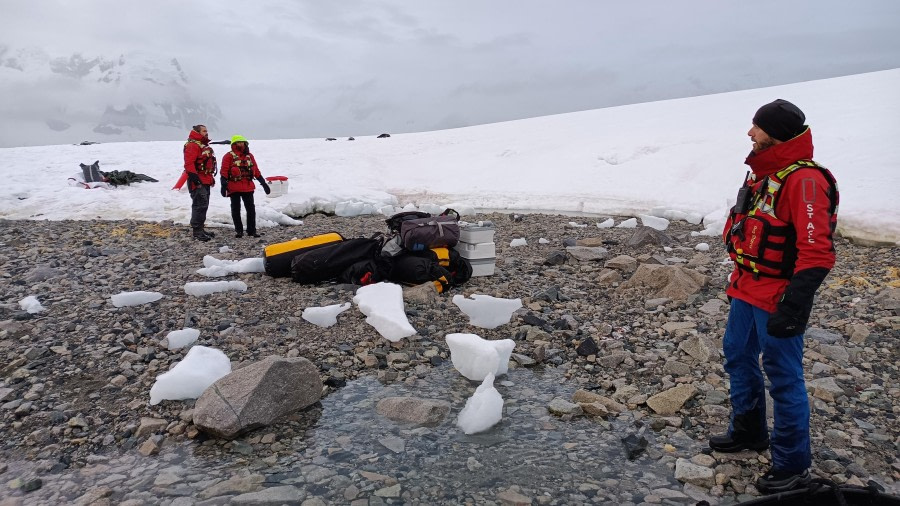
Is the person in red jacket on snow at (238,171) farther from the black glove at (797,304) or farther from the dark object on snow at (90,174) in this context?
the black glove at (797,304)

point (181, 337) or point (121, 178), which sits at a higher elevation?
point (121, 178)

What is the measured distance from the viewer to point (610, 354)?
452cm

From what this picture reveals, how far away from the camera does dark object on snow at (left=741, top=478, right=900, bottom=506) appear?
6.97 feet

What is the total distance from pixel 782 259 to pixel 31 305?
6.30 meters

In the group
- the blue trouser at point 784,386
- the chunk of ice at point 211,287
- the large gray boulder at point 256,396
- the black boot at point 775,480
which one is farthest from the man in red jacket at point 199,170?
the black boot at point 775,480

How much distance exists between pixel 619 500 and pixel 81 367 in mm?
3966

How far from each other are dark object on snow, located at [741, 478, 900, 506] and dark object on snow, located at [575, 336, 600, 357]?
235 cm

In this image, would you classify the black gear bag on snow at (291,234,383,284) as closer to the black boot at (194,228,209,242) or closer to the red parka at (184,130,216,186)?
the black boot at (194,228,209,242)

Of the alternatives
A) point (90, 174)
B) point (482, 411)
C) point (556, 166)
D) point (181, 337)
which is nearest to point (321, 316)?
point (181, 337)

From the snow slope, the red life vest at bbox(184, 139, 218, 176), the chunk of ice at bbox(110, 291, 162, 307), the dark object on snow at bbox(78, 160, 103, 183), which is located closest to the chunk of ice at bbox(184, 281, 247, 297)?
the chunk of ice at bbox(110, 291, 162, 307)

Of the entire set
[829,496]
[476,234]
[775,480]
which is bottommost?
[775,480]

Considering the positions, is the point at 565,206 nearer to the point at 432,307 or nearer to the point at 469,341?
the point at 432,307

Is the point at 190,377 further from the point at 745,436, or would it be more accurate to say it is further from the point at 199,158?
the point at 199,158

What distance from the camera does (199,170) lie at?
9.23 meters
